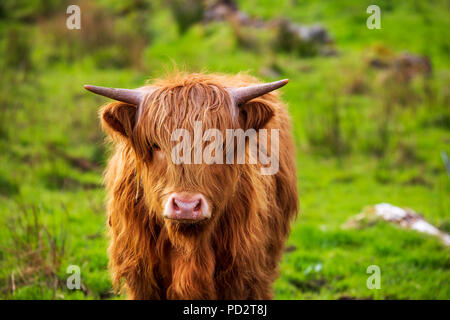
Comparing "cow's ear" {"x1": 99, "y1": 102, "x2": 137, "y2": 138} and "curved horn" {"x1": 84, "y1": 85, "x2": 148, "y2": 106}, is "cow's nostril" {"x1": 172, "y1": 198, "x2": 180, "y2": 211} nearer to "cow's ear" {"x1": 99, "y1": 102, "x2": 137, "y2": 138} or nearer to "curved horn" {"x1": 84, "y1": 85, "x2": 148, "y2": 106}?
"cow's ear" {"x1": 99, "y1": 102, "x2": 137, "y2": 138}

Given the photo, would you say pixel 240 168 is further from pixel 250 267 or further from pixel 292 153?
pixel 292 153

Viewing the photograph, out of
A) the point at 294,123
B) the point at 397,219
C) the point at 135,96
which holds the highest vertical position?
the point at 135,96

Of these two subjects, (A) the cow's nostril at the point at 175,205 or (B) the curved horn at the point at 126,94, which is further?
(B) the curved horn at the point at 126,94

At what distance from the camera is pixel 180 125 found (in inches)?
105

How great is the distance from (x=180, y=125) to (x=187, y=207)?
49 cm

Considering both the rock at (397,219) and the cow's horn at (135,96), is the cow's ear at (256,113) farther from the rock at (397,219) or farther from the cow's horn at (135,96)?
the rock at (397,219)

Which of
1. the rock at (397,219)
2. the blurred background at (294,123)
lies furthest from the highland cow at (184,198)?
the rock at (397,219)

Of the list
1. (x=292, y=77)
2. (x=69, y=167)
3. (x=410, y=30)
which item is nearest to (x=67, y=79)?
(x=69, y=167)

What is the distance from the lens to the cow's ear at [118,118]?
272cm

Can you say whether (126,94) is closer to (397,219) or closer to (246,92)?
(246,92)

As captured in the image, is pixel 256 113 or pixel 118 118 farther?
pixel 256 113

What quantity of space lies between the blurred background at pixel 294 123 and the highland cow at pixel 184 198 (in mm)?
518

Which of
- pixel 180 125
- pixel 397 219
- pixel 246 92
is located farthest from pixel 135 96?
pixel 397 219

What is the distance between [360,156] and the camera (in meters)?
8.09
